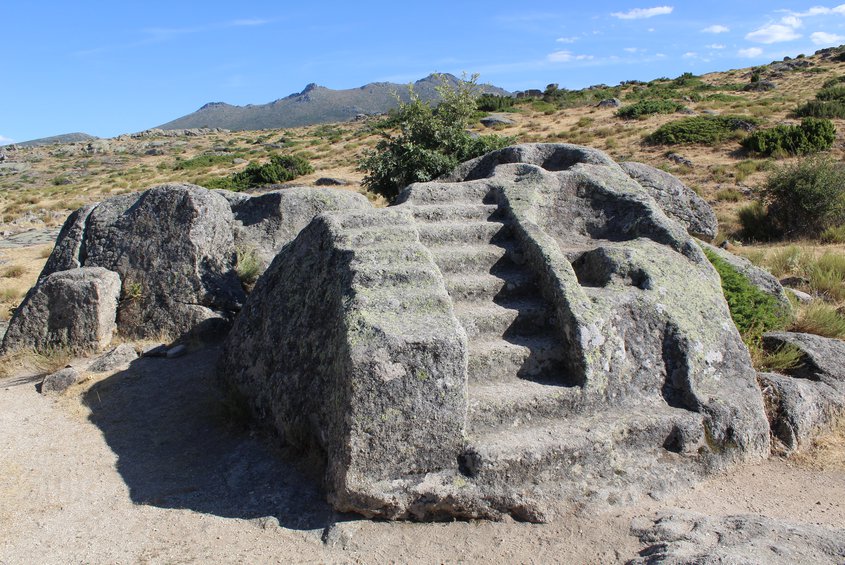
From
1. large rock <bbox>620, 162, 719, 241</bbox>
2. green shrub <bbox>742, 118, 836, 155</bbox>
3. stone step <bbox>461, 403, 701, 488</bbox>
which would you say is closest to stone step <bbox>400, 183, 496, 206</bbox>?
stone step <bbox>461, 403, 701, 488</bbox>

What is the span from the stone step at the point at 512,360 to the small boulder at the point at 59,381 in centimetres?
402

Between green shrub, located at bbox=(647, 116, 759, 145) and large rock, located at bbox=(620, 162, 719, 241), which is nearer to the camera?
large rock, located at bbox=(620, 162, 719, 241)

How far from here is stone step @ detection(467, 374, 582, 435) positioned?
13.0 ft

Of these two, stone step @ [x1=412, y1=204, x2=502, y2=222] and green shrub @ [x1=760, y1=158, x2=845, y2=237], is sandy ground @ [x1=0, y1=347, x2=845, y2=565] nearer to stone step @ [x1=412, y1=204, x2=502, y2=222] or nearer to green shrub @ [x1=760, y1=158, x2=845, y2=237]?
stone step @ [x1=412, y1=204, x2=502, y2=222]

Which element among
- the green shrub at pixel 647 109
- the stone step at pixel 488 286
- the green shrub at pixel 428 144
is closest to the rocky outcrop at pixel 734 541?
the stone step at pixel 488 286

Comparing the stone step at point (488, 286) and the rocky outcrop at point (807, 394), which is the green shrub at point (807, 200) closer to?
the rocky outcrop at point (807, 394)

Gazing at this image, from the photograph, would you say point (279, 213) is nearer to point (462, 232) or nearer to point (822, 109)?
point (462, 232)

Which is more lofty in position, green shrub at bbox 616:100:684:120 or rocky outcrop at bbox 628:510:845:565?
green shrub at bbox 616:100:684:120

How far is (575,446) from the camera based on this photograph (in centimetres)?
382

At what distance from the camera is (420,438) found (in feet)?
12.0

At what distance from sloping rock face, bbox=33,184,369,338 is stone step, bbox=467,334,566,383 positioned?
378 cm

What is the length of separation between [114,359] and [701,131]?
66.8ft

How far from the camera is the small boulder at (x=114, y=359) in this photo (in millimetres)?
6422

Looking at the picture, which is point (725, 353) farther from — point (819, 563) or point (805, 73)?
point (805, 73)
